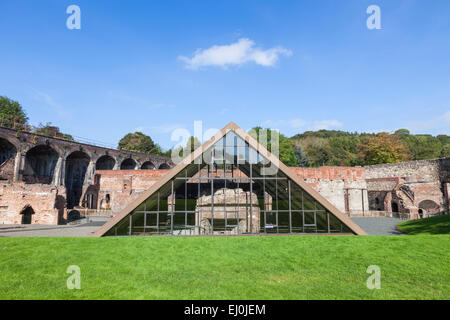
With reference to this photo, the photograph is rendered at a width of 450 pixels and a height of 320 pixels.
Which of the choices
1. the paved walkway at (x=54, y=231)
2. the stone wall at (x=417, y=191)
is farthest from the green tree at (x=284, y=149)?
the paved walkway at (x=54, y=231)

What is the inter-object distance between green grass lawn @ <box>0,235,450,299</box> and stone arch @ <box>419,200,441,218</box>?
2482 centimetres

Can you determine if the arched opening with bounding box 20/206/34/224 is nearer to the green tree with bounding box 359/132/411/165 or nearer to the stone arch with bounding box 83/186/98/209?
the stone arch with bounding box 83/186/98/209

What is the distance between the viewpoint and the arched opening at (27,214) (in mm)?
23683

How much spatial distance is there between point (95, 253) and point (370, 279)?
10195mm

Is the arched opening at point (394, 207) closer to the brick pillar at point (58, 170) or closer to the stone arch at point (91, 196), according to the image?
the stone arch at point (91, 196)

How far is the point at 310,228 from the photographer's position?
14906 millimetres

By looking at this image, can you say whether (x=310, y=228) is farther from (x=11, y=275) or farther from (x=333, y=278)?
(x=11, y=275)

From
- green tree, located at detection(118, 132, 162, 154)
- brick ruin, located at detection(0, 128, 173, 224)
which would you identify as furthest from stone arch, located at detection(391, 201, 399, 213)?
green tree, located at detection(118, 132, 162, 154)

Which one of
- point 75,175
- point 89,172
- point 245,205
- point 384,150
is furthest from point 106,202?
point 384,150

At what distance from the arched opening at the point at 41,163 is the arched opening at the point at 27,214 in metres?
18.8

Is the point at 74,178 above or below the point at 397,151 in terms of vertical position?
Result: below

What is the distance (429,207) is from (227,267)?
115 ft

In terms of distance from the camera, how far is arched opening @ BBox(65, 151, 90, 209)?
151ft
